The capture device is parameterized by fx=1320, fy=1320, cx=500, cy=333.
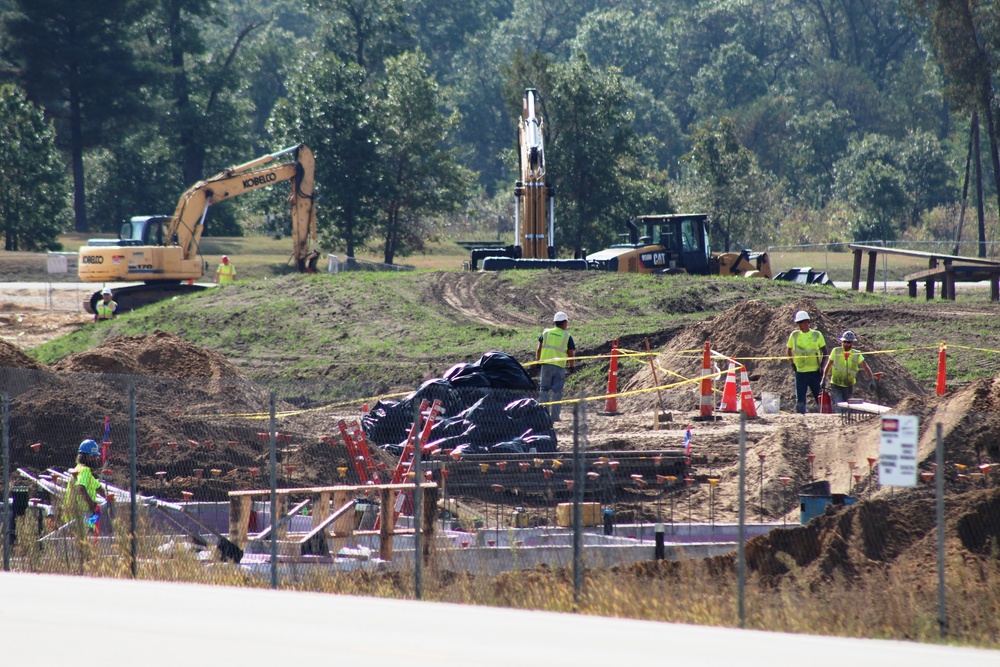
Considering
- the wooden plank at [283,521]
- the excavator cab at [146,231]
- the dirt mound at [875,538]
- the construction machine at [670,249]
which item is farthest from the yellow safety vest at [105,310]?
the dirt mound at [875,538]

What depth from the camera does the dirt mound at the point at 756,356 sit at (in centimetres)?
2105

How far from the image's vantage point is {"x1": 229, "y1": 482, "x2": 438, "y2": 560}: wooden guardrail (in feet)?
39.6

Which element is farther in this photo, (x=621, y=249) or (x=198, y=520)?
(x=621, y=249)

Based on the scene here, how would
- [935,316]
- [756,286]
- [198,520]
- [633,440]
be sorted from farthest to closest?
[756,286], [935,316], [633,440], [198,520]

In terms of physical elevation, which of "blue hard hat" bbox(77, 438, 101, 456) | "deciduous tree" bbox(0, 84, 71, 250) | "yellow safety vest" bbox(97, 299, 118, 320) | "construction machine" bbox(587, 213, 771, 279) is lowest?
"blue hard hat" bbox(77, 438, 101, 456)

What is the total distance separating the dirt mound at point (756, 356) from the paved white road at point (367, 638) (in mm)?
11281

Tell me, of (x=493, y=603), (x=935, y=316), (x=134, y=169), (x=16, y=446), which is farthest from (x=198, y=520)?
(x=134, y=169)

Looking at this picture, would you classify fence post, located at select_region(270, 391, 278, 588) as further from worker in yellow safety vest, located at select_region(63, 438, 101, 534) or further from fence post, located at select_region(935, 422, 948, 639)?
fence post, located at select_region(935, 422, 948, 639)

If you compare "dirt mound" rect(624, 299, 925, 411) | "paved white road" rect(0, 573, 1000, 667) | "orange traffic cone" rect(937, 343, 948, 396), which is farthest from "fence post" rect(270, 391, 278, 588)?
"orange traffic cone" rect(937, 343, 948, 396)

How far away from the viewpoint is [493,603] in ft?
36.9

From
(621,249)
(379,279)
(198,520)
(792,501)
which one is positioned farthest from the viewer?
(621,249)

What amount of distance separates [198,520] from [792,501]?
707 centimetres

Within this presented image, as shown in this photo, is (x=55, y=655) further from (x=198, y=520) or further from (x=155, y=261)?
(x=155, y=261)

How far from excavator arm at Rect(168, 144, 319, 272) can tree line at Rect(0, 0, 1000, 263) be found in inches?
468
